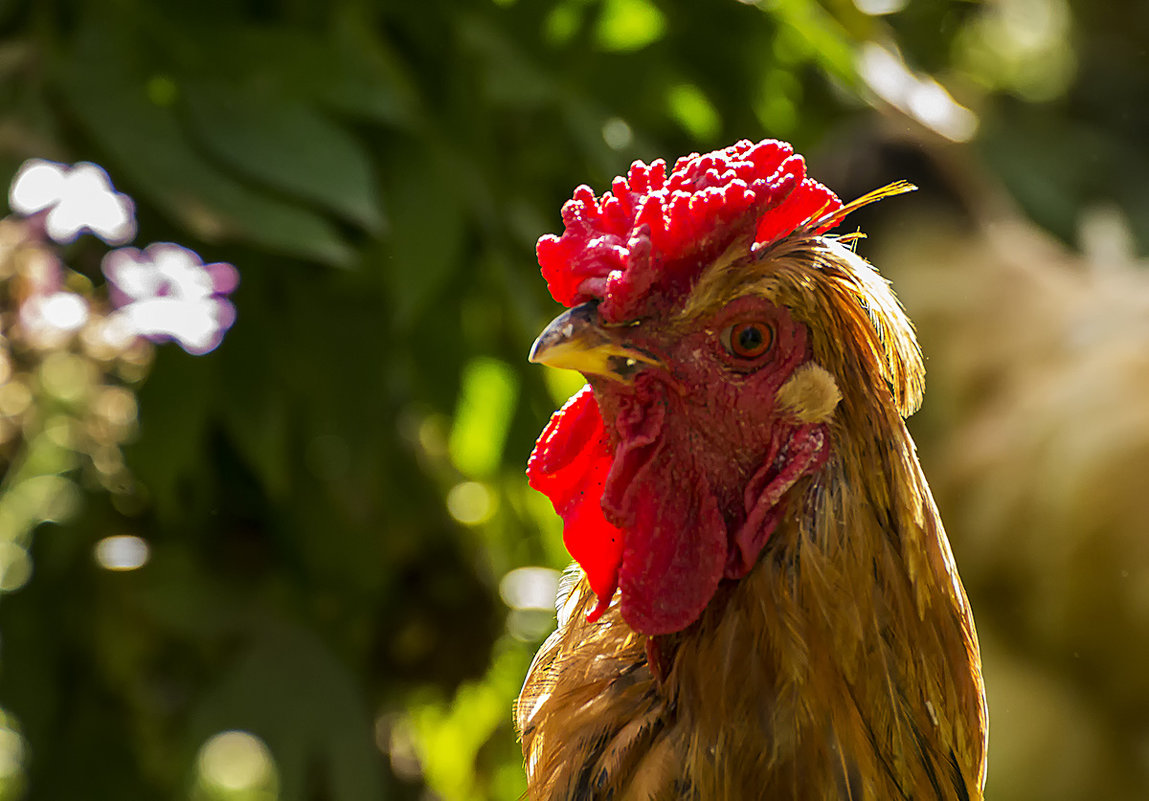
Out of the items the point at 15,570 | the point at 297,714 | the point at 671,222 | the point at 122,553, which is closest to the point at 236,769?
the point at 15,570

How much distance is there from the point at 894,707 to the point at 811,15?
2.08 metres

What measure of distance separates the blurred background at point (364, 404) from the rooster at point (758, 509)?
34.6 inches

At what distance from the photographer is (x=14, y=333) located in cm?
313

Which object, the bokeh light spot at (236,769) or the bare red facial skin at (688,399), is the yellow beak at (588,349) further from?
the bokeh light spot at (236,769)

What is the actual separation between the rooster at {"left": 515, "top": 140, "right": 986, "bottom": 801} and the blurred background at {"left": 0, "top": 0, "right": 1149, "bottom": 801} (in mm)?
879

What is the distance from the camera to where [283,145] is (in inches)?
85.5

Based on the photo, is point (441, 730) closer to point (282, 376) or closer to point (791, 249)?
point (282, 376)

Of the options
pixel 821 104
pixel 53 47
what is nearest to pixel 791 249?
pixel 53 47

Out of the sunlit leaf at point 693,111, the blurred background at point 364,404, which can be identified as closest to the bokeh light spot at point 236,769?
the blurred background at point 364,404

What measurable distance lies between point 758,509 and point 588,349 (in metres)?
0.27

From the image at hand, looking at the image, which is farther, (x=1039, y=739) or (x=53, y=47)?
(x=1039, y=739)

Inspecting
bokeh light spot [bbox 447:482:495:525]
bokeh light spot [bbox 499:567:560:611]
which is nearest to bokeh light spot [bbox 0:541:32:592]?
bokeh light spot [bbox 447:482:495:525]

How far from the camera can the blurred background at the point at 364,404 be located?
2.30m

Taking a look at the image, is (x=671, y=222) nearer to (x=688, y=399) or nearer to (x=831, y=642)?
(x=688, y=399)
